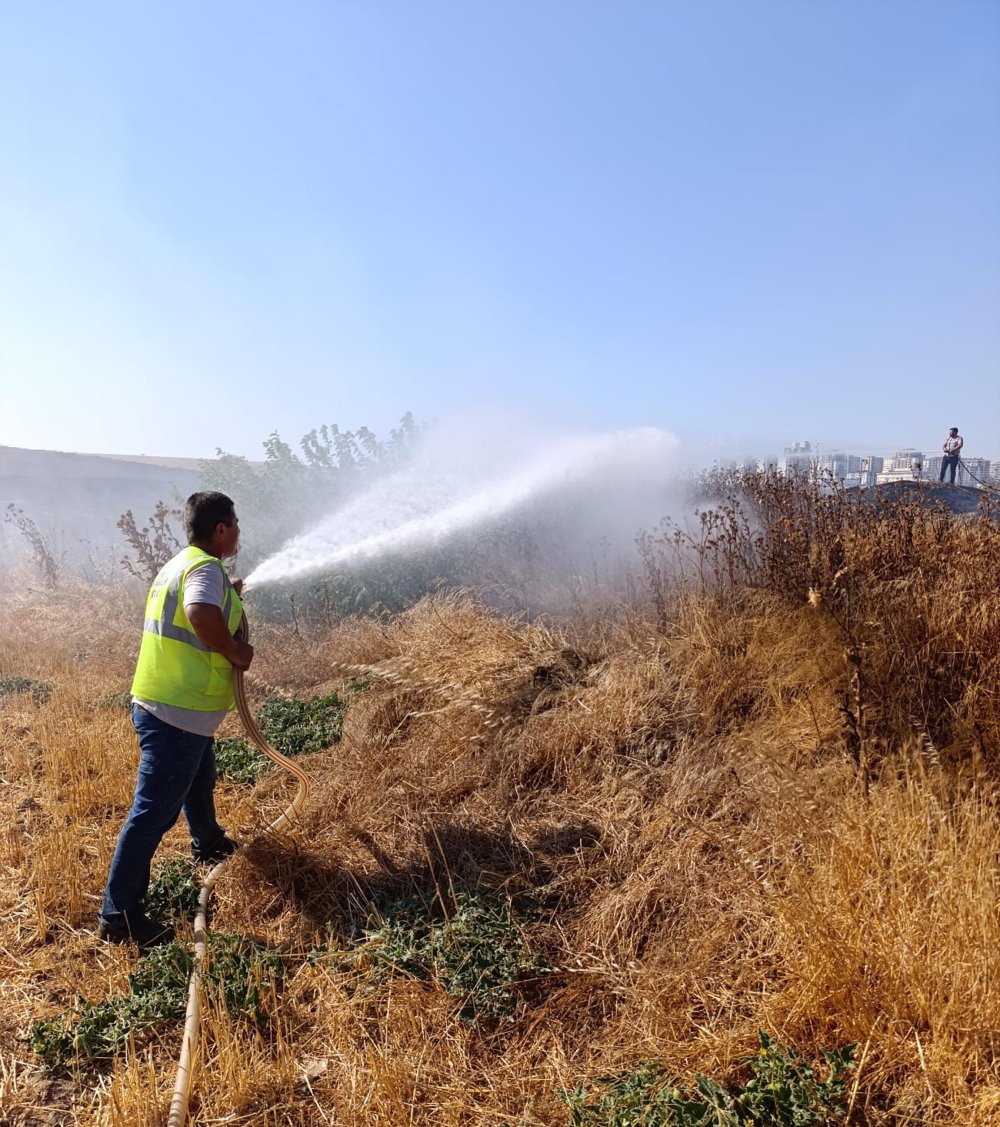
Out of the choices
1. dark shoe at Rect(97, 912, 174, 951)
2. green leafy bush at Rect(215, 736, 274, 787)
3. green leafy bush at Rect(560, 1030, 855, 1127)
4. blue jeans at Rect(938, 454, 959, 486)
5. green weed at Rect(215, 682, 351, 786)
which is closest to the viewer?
green leafy bush at Rect(560, 1030, 855, 1127)

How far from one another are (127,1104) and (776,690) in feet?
12.7

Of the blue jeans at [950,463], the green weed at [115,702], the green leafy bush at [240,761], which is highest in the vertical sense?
the blue jeans at [950,463]

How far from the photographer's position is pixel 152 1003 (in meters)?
2.73

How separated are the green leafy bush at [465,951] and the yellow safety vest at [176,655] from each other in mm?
1433

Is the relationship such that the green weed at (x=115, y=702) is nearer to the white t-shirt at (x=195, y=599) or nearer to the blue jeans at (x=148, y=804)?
the blue jeans at (x=148, y=804)

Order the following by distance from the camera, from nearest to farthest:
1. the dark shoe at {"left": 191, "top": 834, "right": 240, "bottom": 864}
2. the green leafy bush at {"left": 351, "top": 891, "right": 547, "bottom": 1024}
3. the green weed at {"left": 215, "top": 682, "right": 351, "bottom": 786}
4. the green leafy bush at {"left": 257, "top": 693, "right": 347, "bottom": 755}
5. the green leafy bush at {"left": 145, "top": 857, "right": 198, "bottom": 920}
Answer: the green leafy bush at {"left": 351, "top": 891, "right": 547, "bottom": 1024} → the green leafy bush at {"left": 145, "top": 857, "right": 198, "bottom": 920} → the dark shoe at {"left": 191, "top": 834, "right": 240, "bottom": 864} → the green weed at {"left": 215, "top": 682, "right": 351, "bottom": 786} → the green leafy bush at {"left": 257, "top": 693, "right": 347, "bottom": 755}

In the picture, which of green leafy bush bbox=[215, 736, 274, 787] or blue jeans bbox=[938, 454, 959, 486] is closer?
green leafy bush bbox=[215, 736, 274, 787]

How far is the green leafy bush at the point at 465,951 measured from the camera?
270cm

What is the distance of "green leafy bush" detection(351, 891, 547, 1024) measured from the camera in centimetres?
270

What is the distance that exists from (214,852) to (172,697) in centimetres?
124

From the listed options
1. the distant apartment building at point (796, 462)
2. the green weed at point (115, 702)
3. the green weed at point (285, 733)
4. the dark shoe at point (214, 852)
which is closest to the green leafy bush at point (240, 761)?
the green weed at point (285, 733)

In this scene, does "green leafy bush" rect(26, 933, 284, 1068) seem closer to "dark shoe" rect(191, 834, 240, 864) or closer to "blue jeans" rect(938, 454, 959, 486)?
"dark shoe" rect(191, 834, 240, 864)

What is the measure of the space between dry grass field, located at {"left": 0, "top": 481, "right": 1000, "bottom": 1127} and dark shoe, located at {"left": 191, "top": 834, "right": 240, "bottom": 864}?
23 centimetres

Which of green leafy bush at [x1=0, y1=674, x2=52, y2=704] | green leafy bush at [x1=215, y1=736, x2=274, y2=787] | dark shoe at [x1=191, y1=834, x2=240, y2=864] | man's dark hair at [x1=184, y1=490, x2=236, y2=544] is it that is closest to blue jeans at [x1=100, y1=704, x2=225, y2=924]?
dark shoe at [x1=191, y1=834, x2=240, y2=864]
